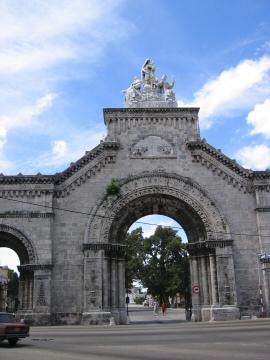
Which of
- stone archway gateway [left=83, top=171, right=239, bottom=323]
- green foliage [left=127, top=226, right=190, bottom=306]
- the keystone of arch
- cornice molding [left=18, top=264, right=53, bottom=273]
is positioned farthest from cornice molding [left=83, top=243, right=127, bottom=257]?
green foliage [left=127, top=226, right=190, bottom=306]

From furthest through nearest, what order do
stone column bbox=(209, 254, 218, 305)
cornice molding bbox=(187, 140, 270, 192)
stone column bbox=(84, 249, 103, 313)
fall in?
cornice molding bbox=(187, 140, 270, 192), stone column bbox=(209, 254, 218, 305), stone column bbox=(84, 249, 103, 313)

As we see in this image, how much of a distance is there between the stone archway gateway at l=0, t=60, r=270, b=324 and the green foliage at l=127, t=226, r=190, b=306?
32124 mm

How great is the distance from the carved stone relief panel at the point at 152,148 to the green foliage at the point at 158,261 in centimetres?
3357

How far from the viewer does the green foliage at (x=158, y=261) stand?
64.4 metres

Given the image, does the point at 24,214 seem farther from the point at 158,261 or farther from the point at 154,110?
the point at 158,261

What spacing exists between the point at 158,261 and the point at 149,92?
121 feet

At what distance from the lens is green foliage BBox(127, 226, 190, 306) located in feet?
211

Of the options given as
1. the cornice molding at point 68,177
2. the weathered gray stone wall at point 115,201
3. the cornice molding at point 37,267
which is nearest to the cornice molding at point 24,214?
the weathered gray stone wall at point 115,201

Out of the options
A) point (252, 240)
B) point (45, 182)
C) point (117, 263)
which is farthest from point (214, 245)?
point (45, 182)

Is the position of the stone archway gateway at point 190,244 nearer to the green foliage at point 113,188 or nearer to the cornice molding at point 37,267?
the green foliage at point 113,188

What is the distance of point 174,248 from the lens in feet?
213

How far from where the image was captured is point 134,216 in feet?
108

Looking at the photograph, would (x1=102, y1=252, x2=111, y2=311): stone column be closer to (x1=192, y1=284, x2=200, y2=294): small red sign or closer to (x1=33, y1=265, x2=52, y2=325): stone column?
(x1=33, y1=265, x2=52, y2=325): stone column

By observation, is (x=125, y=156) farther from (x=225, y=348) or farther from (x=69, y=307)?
(x=225, y=348)
